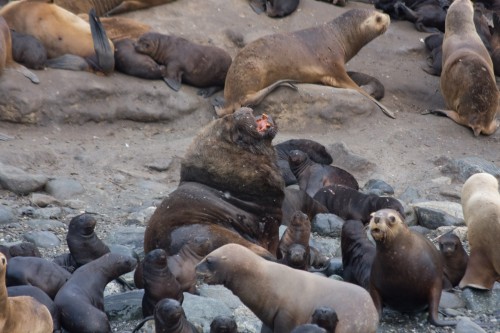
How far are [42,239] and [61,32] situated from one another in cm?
477

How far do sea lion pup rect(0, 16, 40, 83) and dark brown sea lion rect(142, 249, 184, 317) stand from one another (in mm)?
5653

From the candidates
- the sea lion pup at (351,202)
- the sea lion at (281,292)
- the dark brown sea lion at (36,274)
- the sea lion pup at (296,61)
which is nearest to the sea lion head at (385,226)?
the sea lion at (281,292)

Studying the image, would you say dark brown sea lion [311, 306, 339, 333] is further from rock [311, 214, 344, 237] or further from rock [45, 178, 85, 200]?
rock [45, 178, 85, 200]

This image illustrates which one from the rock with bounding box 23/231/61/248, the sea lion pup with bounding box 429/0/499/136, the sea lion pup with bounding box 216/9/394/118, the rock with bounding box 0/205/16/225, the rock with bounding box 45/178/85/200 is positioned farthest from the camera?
the sea lion pup with bounding box 429/0/499/136

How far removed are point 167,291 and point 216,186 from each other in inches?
62.7

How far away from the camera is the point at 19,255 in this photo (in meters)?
7.35

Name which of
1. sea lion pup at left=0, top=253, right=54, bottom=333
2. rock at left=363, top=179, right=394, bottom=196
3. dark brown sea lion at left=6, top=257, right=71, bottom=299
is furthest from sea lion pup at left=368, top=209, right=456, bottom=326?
rock at left=363, top=179, right=394, bottom=196

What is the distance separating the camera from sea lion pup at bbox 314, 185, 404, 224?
9414 millimetres

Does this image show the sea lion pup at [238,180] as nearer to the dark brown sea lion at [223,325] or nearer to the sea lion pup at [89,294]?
the sea lion pup at [89,294]

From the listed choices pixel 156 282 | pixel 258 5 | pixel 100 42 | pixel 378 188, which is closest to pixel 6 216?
pixel 156 282

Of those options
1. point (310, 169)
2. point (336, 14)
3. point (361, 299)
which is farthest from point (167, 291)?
point (336, 14)

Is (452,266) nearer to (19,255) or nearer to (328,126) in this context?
(19,255)

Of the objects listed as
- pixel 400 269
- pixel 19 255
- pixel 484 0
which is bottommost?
pixel 484 0

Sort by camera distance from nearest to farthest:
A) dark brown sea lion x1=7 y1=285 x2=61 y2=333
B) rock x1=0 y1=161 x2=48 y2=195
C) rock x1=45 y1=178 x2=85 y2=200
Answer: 1. dark brown sea lion x1=7 y1=285 x2=61 y2=333
2. rock x1=0 y1=161 x2=48 y2=195
3. rock x1=45 y1=178 x2=85 y2=200
